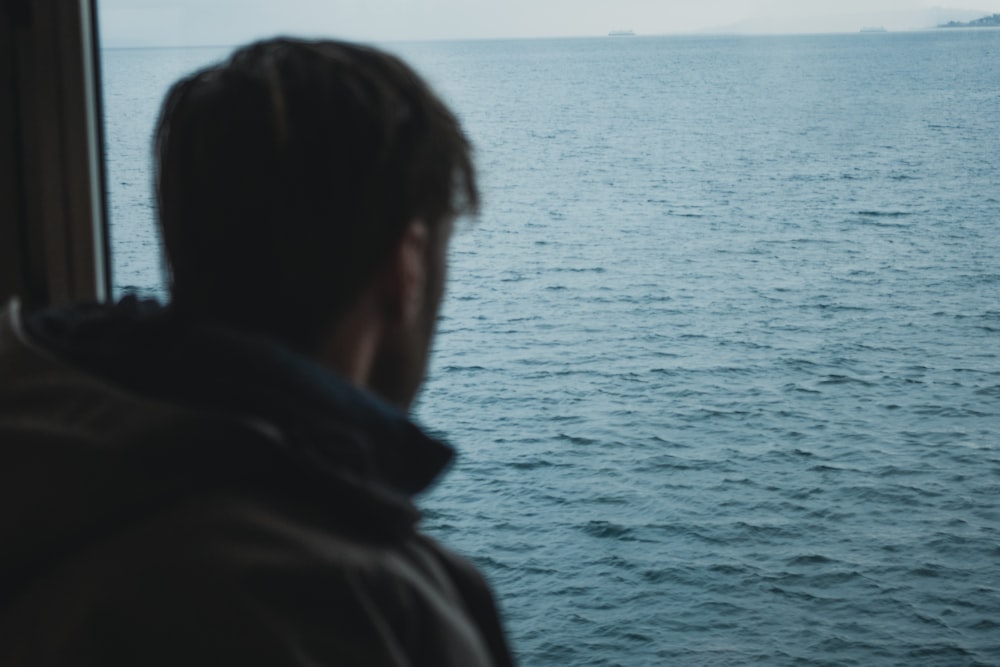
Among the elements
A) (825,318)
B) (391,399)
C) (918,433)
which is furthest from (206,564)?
Result: (825,318)

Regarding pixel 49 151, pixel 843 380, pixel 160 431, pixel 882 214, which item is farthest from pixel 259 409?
pixel 882 214

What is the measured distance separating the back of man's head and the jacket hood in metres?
0.02

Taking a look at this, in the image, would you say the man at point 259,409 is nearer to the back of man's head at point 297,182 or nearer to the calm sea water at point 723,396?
the back of man's head at point 297,182

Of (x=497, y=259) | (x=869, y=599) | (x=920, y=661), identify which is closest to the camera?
(x=920, y=661)

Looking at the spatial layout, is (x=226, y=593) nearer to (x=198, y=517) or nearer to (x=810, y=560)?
(x=198, y=517)

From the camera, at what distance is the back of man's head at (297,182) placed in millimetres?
386

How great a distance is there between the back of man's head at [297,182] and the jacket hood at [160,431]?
0.07 feet

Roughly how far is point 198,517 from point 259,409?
0.05 m

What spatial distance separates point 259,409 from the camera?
365mm

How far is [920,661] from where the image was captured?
1066cm

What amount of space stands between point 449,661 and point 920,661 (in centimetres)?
1135

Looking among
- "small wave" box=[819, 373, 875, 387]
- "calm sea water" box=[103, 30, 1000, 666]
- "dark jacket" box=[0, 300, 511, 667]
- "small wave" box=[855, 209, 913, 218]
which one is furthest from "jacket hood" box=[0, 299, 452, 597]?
"small wave" box=[855, 209, 913, 218]

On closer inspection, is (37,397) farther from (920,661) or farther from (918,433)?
(918,433)

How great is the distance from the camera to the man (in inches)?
12.8
